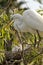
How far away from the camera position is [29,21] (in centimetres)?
436

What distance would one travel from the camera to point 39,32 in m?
4.36

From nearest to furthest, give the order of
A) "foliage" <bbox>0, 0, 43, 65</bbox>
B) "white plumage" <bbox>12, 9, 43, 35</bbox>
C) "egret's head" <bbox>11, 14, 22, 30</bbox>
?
"foliage" <bbox>0, 0, 43, 65</bbox>, "white plumage" <bbox>12, 9, 43, 35</bbox>, "egret's head" <bbox>11, 14, 22, 30</bbox>

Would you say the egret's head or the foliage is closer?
the foliage

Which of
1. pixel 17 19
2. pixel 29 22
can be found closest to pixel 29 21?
pixel 29 22

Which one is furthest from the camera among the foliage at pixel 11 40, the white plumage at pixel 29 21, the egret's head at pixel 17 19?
the egret's head at pixel 17 19

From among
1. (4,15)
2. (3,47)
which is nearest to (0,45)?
(3,47)

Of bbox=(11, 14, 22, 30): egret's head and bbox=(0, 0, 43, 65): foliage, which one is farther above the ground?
bbox=(11, 14, 22, 30): egret's head

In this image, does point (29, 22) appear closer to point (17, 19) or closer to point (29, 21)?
point (29, 21)

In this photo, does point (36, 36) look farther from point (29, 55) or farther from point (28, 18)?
point (29, 55)

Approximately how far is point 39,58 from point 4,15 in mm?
714

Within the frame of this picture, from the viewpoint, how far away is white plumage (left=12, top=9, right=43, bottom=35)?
4.25 meters

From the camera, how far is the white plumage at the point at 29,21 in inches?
167

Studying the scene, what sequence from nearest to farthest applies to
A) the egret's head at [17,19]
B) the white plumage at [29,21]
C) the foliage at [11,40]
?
the foliage at [11,40] < the white plumage at [29,21] < the egret's head at [17,19]

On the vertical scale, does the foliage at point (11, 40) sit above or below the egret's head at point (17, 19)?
below
